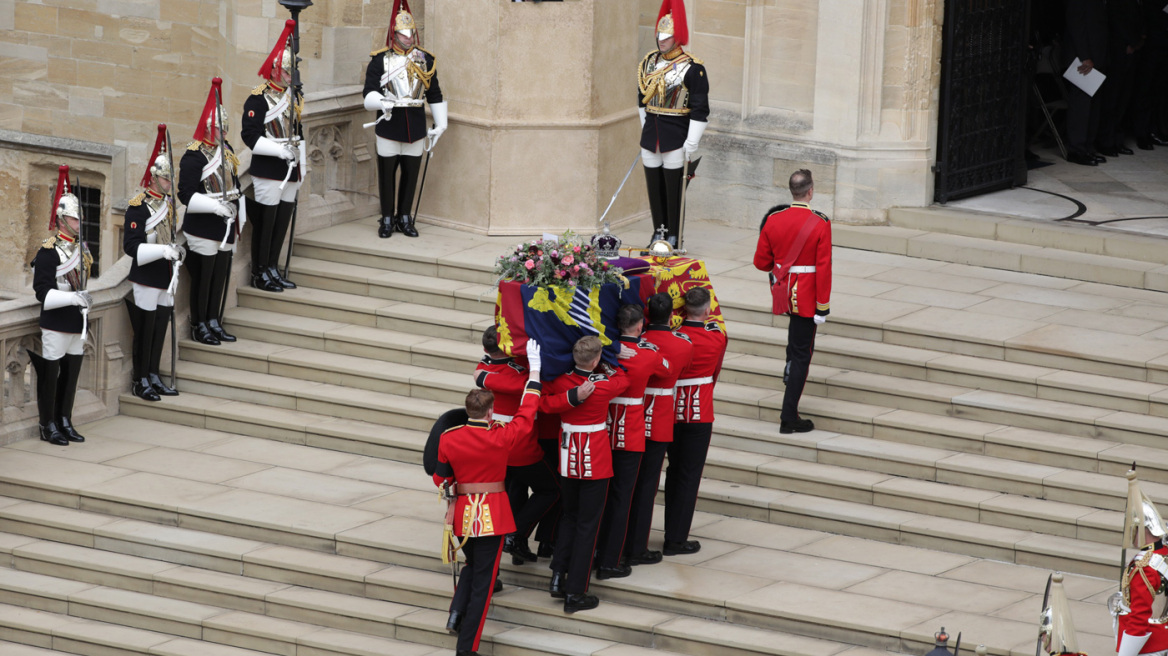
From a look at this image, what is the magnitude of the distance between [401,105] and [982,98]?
17.0 ft

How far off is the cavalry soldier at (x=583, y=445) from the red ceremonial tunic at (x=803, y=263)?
2.06 meters

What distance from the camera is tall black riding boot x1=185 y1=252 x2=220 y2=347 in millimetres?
14719

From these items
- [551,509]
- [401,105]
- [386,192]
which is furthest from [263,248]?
[551,509]

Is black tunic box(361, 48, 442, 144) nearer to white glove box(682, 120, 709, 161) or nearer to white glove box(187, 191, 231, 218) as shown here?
white glove box(187, 191, 231, 218)

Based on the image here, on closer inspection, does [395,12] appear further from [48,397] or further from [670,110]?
[48,397]

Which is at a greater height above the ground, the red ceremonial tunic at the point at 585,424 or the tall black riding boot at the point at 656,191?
the tall black riding boot at the point at 656,191

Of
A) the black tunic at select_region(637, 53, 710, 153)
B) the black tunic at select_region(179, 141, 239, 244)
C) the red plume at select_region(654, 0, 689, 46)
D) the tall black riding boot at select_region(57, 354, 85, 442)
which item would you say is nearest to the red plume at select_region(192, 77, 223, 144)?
the black tunic at select_region(179, 141, 239, 244)

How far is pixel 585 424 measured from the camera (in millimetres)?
11016

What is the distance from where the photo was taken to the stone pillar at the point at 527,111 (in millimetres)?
16234

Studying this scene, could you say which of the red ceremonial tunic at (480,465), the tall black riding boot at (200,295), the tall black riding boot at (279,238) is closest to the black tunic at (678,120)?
the tall black riding boot at (279,238)

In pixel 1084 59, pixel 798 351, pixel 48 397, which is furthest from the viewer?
pixel 1084 59

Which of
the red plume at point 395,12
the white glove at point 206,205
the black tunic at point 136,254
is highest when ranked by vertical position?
the red plume at point 395,12

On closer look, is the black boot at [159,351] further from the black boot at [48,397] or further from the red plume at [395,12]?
the red plume at [395,12]

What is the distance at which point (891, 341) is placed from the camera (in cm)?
1412
